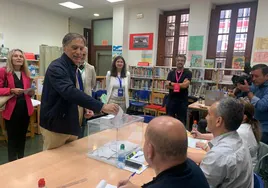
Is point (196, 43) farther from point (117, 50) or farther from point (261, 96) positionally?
point (261, 96)

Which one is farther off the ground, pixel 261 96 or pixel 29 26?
pixel 29 26

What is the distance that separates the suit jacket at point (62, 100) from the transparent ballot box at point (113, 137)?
0.23 meters

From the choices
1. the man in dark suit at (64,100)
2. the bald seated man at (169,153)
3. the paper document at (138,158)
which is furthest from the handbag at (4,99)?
the bald seated man at (169,153)

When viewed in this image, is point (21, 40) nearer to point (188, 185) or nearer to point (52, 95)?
point (52, 95)

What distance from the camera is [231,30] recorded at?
4.91 m

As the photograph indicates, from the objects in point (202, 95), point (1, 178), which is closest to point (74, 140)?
point (1, 178)

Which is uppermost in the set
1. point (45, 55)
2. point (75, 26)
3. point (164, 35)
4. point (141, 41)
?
point (75, 26)

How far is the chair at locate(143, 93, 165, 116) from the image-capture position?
5289 millimetres

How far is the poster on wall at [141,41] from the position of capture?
5.82 metres

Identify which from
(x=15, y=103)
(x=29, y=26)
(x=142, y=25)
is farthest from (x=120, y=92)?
(x=29, y=26)

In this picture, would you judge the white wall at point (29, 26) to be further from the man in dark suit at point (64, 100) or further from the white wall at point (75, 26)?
the man in dark suit at point (64, 100)

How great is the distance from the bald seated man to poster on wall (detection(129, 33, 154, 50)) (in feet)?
17.1

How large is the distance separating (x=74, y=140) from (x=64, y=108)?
0.44 metres

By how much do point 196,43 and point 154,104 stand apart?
193cm
